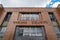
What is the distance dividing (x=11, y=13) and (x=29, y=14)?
332 cm

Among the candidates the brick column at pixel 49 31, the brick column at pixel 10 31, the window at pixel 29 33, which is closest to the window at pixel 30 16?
the brick column at pixel 10 31

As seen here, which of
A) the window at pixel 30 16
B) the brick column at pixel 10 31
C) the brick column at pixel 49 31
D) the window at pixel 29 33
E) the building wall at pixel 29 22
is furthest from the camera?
the window at pixel 30 16

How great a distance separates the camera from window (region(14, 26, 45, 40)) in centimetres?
1535

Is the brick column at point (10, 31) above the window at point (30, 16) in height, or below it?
below

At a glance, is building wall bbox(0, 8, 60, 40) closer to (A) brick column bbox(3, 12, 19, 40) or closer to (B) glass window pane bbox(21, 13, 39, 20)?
(A) brick column bbox(3, 12, 19, 40)

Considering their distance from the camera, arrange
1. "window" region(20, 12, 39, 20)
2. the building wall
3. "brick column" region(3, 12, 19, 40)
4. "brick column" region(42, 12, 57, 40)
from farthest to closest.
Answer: "window" region(20, 12, 39, 20) → the building wall → "brick column" region(3, 12, 19, 40) → "brick column" region(42, 12, 57, 40)

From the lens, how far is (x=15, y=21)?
18.6 metres

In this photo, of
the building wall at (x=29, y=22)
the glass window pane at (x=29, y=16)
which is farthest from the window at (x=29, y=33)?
the glass window pane at (x=29, y=16)

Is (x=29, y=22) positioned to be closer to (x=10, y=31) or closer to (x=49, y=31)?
(x=10, y=31)

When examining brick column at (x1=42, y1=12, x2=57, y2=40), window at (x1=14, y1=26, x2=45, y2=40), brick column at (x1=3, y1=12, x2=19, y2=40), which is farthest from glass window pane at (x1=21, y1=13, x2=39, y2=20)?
window at (x1=14, y1=26, x2=45, y2=40)

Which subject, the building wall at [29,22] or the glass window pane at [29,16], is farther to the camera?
the glass window pane at [29,16]

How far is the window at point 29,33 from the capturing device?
15.3 metres

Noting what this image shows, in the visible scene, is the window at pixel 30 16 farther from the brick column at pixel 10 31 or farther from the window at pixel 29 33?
the window at pixel 29 33

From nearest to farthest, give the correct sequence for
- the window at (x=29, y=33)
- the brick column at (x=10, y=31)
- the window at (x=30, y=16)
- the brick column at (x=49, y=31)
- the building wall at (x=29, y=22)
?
the brick column at (x=49, y=31) → the brick column at (x=10, y=31) → the building wall at (x=29, y=22) → the window at (x=29, y=33) → the window at (x=30, y=16)
